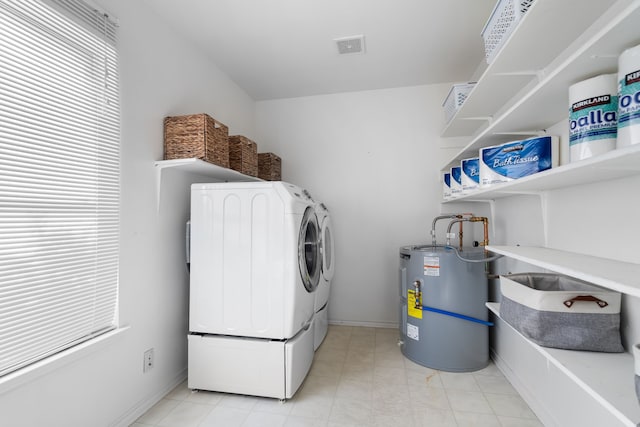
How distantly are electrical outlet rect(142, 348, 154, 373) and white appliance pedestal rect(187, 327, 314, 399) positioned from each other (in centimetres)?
23

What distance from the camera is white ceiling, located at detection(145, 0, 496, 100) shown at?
1.90 metres

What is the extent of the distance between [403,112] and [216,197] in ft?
7.34

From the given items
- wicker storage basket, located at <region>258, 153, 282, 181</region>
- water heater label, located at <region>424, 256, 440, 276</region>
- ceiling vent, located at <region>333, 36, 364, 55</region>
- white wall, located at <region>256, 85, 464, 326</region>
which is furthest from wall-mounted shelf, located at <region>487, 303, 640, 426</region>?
wicker storage basket, located at <region>258, 153, 282, 181</region>

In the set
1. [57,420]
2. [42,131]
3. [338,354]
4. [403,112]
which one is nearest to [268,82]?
[403,112]

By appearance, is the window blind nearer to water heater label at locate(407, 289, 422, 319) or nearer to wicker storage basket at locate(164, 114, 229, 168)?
wicker storage basket at locate(164, 114, 229, 168)

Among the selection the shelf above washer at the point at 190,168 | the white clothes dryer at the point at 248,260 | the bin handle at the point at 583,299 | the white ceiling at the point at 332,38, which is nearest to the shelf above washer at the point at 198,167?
the shelf above washer at the point at 190,168

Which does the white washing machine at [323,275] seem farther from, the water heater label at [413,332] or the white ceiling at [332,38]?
the white ceiling at [332,38]

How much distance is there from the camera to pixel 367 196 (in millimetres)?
3176

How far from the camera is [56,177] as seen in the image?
134cm

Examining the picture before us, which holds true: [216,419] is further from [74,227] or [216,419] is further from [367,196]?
[367,196]

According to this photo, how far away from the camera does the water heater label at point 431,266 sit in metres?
2.20

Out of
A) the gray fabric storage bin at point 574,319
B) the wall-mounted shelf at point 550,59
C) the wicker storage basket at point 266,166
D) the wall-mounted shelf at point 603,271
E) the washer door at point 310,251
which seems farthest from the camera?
the wicker storage basket at point 266,166

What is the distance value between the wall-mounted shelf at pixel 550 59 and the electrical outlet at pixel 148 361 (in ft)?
8.11

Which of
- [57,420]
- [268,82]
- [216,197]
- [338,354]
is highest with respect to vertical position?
[268,82]
